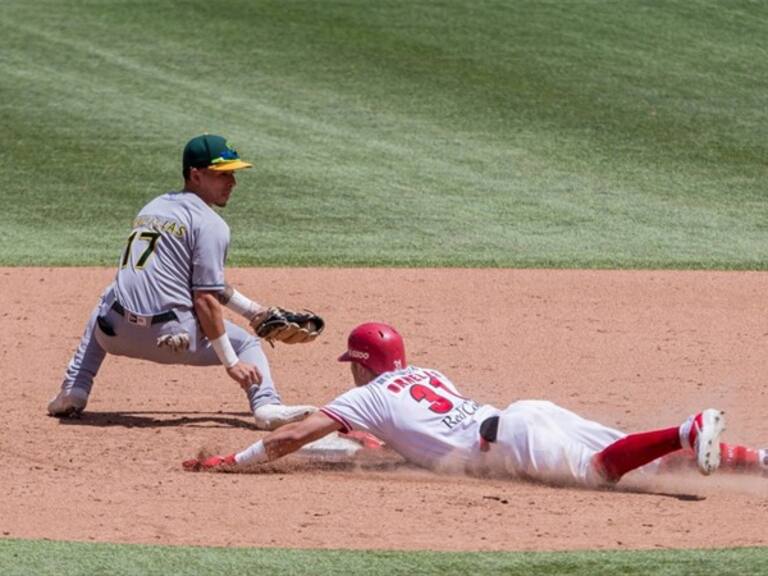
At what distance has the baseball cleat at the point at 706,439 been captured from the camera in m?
6.26

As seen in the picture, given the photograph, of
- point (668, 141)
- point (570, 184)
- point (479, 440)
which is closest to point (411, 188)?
point (570, 184)

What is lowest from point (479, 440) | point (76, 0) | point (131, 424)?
point (131, 424)

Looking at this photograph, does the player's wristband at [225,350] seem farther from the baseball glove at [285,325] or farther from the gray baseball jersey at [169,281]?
the baseball glove at [285,325]

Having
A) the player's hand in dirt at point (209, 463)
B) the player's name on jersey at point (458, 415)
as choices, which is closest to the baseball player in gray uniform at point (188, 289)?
the player's hand in dirt at point (209, 463)

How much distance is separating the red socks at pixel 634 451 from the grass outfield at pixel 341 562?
814 mm

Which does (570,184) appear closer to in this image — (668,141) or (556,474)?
(668,141)

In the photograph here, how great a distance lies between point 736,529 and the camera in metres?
6.07

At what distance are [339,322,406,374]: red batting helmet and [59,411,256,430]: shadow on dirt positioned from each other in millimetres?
1263

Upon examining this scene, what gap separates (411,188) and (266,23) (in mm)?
5502

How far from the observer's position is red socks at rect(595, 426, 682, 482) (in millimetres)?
6410

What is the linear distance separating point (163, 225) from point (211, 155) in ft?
1.42

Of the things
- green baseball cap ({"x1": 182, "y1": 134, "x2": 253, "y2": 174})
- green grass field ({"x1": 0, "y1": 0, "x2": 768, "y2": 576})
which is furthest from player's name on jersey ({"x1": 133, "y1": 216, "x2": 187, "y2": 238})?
green grass field ({"x1": 0, "y1": 0, "x2": 768, "y2": 576})

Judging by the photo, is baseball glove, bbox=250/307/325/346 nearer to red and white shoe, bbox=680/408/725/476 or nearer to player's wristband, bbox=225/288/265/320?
player's wristband, bbox=225/288/265/320

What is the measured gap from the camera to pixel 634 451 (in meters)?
6.52
